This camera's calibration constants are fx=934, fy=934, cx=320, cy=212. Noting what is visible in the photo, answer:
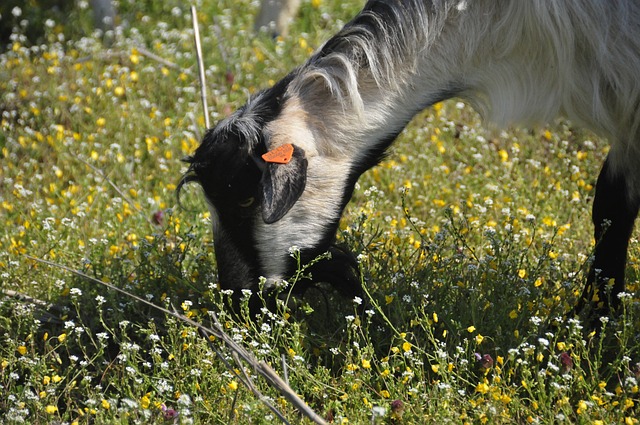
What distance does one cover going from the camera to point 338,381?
3.75 m

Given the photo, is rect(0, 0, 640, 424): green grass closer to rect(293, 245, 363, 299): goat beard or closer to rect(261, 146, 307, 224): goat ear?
rect(293, 245, 363, 299): goat beard

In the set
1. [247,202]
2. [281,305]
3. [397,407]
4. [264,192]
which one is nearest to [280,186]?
[264,192]

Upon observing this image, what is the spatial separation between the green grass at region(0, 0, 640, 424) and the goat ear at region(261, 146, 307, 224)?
45 centimetres

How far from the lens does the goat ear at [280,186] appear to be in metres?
3.47

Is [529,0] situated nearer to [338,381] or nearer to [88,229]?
[338,381]

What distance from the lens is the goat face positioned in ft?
11.5

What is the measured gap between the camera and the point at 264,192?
348 cm

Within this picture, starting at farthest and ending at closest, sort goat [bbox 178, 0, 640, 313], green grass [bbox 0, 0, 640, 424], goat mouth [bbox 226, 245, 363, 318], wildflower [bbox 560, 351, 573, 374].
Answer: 1. goat mouth [bbox 226, 245, 363, 318]
2. goat [bbox 178, 0, 640, 313]
3. green grass [bbox 0, 0, 640, 424]
4. wildflower [bbox 560, 351, 573, 374]

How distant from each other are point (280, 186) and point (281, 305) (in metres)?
0.49

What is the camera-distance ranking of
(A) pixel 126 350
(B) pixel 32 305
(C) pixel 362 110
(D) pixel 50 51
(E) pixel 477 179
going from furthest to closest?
(D) pixel 50 51 → (E) pixel 477 179 → (B) pixel 32 305 → (C) pixel 362 110 → (A) pixel 126 350

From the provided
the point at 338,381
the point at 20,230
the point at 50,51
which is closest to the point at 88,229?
the point at 20,230

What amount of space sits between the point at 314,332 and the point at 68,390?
107 cm

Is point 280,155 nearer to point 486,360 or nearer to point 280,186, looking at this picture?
point 280,186

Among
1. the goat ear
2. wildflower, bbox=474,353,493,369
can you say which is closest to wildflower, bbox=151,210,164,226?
the goat ear
